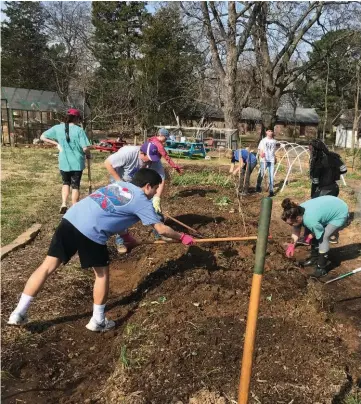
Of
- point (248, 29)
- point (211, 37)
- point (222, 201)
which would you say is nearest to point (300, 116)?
point (248, 29)

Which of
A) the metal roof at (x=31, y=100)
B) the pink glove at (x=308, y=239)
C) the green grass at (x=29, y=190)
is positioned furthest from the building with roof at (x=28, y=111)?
the pink glove at (x=308, y=239)

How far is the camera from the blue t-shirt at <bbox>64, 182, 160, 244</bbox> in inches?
128

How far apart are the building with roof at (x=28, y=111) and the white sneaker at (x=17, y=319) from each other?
67.1 ft

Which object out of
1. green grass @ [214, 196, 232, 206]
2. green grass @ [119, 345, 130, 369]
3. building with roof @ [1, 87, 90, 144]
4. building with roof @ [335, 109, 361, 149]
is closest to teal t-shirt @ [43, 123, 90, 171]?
green grass @ [214, 196, 232, 206]

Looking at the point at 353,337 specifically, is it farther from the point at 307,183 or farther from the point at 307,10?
the point at 307,10

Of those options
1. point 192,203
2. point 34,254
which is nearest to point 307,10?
point 192,203

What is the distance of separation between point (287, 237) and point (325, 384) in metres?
3.88

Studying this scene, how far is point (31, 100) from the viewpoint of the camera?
26.5 m

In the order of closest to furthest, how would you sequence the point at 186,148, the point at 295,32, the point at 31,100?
1. the point at 186,148
2. the point at 295,32
3. the point at 31,100

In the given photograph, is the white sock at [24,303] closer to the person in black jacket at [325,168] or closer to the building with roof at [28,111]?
the person in black jacket at [325,168]

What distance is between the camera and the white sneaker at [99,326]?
141 inches

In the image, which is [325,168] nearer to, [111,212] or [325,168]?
[325,168]

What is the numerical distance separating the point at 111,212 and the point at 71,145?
341 centimetres

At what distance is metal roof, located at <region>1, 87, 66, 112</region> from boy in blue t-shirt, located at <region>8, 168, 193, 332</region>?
23834 mm
